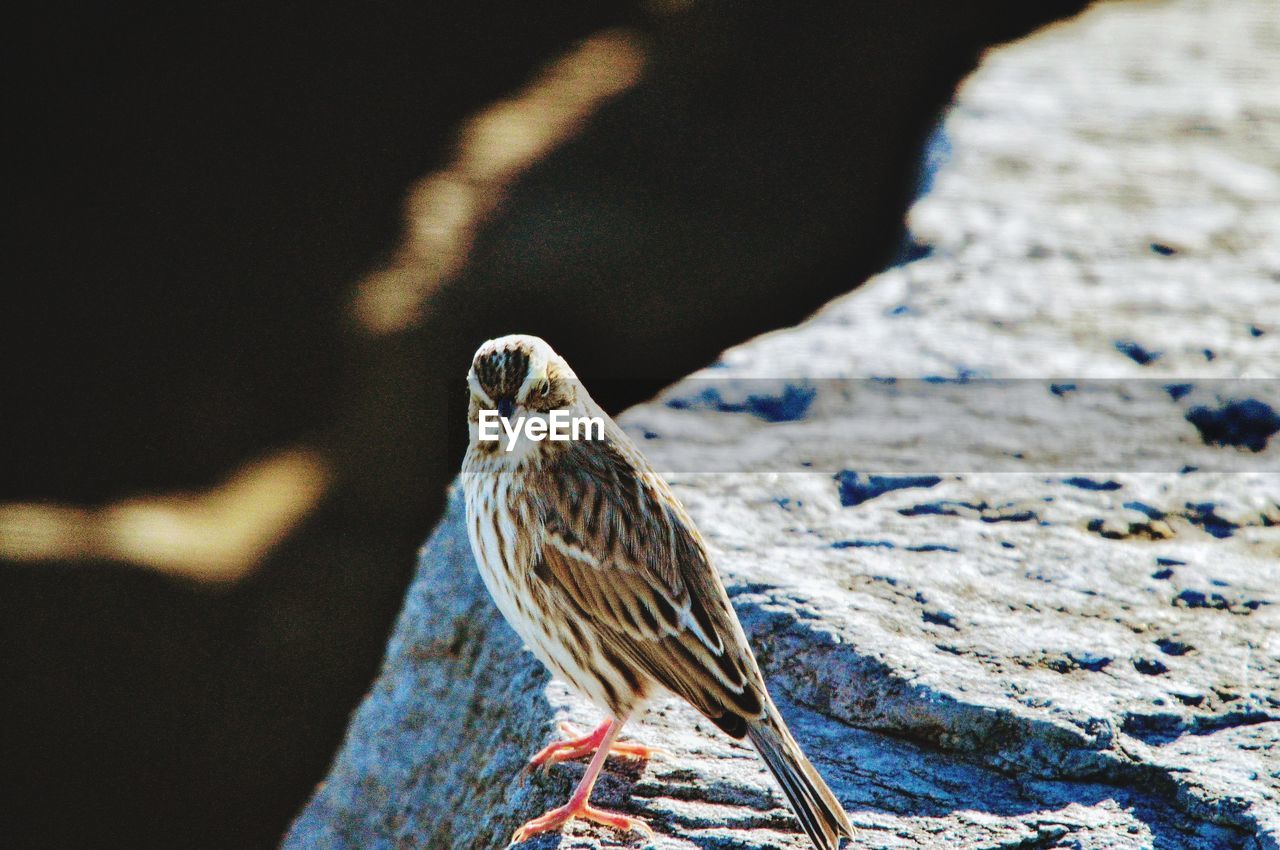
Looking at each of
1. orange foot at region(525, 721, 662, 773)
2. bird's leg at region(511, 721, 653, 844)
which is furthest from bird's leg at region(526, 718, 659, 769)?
bird's leg at region(511, 721, 653, 844)

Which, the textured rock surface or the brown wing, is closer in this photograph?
the brown wing

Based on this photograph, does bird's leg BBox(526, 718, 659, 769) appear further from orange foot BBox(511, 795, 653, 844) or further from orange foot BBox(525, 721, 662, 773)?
orange foot BBox(511, 795, 653, 844)

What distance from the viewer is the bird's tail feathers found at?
2551mm

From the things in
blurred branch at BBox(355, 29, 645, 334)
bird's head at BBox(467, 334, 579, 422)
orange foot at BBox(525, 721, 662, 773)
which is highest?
blurred branch at BBox(355, 29, 645, 334)

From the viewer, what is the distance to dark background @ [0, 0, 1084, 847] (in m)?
5.83

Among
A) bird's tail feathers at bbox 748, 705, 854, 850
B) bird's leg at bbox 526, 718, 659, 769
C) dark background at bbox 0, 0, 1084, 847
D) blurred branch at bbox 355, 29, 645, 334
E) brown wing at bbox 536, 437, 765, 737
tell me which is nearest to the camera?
bird's tail feathers at bbox 748, 705, 854, 850

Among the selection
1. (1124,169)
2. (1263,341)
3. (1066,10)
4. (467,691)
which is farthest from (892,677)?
(1066,10)

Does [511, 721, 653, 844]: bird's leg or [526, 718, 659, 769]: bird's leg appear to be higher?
[526, 718, 659, 769]: bird's leg

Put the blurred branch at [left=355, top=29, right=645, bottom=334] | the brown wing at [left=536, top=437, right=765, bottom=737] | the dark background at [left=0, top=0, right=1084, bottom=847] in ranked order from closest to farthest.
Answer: the brown wing at [left=536, top=437, right=765, bottom=737]
the dark background at [left=0, top=0, right=1084, bottom=847]
the blurred branch at [left=355, top=29, right=645, bottom=334]

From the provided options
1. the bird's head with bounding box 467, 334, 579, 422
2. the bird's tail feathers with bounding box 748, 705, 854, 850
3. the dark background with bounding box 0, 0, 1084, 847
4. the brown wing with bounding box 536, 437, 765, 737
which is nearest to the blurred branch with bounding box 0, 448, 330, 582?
the dark background with bounding box 0, 0, 1084, 847

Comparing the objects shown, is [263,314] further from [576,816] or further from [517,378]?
[576,816]

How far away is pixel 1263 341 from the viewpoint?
4707mm

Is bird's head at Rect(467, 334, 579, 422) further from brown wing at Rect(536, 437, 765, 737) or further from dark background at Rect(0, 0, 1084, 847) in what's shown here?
dark background at Rect(0, 0, 1084, 847)

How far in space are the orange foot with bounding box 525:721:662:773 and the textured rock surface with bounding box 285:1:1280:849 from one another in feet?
0.10
